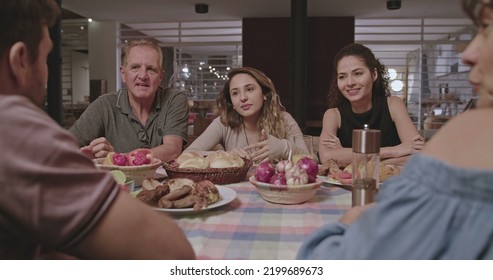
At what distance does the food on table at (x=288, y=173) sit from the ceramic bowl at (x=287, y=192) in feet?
0.05

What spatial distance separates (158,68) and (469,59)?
142 cm

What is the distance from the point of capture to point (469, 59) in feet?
1.21

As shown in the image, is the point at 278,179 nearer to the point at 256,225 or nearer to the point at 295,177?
the point at 295,177

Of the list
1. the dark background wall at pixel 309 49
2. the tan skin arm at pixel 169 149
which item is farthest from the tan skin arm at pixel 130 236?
the dark background wall at pixel 309 49

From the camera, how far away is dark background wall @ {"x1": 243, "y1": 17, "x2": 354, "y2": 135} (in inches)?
202

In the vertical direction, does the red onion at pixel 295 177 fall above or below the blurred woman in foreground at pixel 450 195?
below

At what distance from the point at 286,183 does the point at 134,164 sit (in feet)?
1.31

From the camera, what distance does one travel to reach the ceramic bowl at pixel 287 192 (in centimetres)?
79

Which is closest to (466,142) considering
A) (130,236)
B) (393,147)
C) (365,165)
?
(130,236)

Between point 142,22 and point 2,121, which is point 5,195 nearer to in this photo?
point 2,121

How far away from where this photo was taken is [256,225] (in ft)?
2.23

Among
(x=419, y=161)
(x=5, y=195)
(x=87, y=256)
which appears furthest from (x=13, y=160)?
(x=419, y=161)

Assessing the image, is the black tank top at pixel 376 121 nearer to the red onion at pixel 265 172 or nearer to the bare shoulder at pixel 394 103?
the bare shoulder at pixel 394 103

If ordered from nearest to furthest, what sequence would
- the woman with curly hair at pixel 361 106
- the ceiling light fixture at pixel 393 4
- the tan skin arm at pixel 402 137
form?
the tan skin arm at pixel 402 137 → the woman with curly hair at pixel 361 106 → the ceiling light fixture at pixel 393 4
